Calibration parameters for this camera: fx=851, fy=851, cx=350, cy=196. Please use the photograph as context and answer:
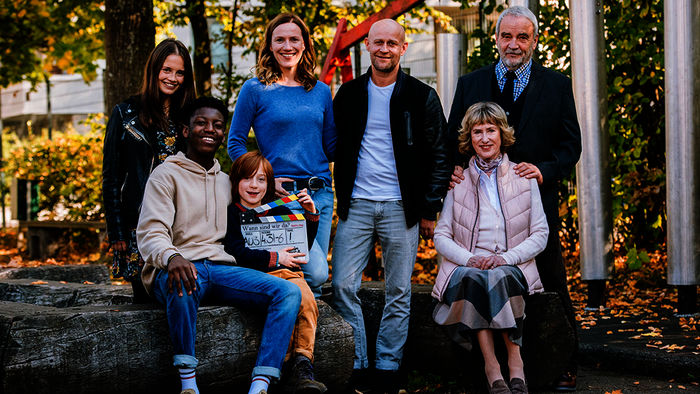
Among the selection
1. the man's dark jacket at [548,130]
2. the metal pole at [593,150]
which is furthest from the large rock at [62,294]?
the metal pole at [593,150]

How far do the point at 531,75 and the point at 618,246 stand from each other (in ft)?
17.9

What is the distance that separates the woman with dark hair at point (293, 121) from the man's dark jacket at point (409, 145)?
0.11m

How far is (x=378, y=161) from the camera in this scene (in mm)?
4766

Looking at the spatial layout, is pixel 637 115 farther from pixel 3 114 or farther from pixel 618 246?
pixel 3 114

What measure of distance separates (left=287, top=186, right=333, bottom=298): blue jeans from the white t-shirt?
175mm

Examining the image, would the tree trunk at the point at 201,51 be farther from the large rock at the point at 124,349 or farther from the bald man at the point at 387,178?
the large rock at the point at 124,349

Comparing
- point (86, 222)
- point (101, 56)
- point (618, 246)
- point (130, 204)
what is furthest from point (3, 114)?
point (130, 204)

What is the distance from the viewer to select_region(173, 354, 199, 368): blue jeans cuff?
13.0ft

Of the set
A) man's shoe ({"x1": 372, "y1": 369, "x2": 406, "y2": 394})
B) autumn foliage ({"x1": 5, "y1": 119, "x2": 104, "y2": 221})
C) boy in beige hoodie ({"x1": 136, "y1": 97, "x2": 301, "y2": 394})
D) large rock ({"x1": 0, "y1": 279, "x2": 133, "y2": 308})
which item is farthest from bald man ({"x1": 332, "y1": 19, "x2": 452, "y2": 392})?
autumn foliage ({"x1": 5, "y1": 119, "x2": 104, "y2": 221})

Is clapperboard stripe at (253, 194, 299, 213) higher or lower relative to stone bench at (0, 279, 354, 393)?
higher

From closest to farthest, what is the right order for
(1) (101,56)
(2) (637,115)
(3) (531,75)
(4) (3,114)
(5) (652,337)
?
(3) (531,75) < (5) (652,337) < (2) (637,115) < (1) (101,56) < (4) (3,114)

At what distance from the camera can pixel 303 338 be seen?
14.0 ft

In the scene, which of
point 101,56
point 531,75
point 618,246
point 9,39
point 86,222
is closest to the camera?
point 531,75

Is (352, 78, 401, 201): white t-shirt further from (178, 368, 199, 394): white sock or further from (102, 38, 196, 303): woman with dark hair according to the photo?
(178, 368, 199, 394): white sock
